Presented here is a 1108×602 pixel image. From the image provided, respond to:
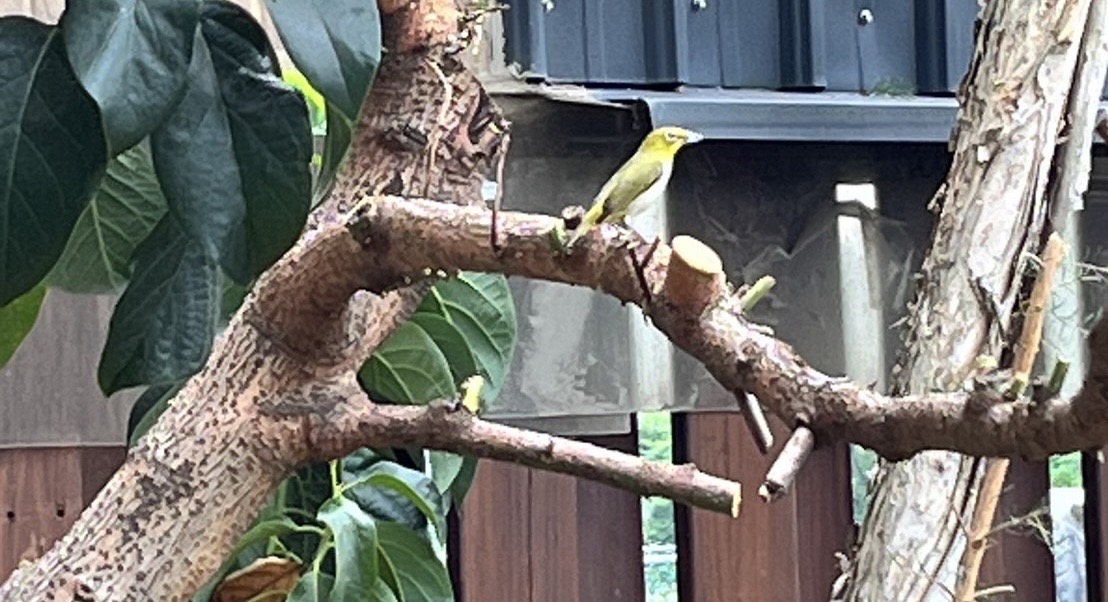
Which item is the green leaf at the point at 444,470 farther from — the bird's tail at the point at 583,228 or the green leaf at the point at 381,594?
the bird's tail at the point at 583,228

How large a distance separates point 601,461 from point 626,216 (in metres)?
0.09

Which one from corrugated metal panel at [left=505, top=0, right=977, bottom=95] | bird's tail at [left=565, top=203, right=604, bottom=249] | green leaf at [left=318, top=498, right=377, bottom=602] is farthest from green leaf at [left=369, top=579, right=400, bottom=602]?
corrugated metal panel at [left=505, top=0, right=977, bottom=95]

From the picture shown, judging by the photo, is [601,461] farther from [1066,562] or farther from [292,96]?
[1066,562]

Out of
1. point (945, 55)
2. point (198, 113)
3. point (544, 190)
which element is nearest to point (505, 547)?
point (544, 190)

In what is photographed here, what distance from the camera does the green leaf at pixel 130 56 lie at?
46 centimetres

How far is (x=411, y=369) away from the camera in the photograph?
34.3 inches

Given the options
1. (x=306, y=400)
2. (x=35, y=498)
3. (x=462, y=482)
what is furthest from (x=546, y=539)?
(x=306, y=400)

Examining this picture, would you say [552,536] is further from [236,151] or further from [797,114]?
[236,151]

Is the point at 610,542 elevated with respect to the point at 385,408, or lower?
lower

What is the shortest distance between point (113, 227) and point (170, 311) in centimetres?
14

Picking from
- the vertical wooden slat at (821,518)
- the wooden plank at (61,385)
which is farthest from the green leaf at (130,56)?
the vertical wooden slat at (821,518)

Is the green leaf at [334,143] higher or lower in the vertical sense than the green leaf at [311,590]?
higher

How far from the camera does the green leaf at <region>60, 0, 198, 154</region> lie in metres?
0.46

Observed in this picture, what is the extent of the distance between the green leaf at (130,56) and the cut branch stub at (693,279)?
0.16 meters
